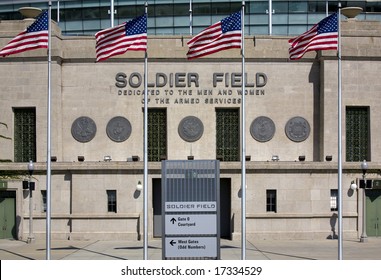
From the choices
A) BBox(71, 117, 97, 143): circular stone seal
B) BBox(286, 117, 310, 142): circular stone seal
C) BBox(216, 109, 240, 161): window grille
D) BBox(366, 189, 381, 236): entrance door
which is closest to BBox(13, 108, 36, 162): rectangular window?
BBox(71, 117, 97, 143): circular stone seal

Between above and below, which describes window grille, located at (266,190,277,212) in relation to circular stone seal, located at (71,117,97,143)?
below

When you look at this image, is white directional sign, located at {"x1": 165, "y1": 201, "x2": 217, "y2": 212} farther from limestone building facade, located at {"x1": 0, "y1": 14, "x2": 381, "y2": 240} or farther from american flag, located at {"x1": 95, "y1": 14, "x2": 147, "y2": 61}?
limestone building facade, located at {"x1": 0, "y1": 14, "x2": 381, "y2": 240}

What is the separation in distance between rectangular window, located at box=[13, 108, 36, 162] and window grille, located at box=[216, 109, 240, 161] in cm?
979

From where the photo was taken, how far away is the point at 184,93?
43875 mm

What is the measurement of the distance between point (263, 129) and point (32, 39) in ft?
51.6

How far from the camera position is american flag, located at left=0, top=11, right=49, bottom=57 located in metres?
32.1

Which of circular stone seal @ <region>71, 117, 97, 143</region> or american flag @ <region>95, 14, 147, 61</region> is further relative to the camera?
circular stone seal @ <region>71, 117, 97, 143</region>

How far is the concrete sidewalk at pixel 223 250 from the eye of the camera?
33000 millimetres

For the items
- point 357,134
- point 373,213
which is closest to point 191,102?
point 357,134

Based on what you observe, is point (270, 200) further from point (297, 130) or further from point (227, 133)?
point (227, 133)

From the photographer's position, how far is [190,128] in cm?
4388

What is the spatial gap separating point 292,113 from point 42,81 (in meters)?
A: 13.2
